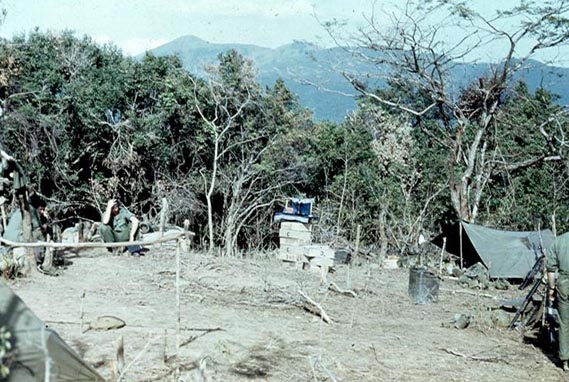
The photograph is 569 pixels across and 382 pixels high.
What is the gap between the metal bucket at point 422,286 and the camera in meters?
10.2

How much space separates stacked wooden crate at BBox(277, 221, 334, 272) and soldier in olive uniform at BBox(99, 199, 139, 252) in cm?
317

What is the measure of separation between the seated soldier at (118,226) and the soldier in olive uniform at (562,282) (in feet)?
22.0

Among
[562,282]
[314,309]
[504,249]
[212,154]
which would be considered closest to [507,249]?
[504,249]

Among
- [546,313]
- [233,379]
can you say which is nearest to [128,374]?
[233,379]

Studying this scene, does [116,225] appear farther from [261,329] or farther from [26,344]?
[26,344]

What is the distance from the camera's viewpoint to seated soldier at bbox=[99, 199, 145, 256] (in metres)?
11.1

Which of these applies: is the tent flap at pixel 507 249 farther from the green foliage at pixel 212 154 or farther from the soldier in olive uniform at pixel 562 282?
the soldier in olive uniform at pixel 562 282

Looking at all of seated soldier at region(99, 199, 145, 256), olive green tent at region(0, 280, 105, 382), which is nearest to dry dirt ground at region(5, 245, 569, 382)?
seated soldier at region(99, 199, 145, 256)

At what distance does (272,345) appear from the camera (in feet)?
22.7

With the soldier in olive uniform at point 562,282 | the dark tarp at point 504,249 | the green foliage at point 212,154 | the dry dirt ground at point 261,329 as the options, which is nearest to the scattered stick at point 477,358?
the dry dirt ground at point 261,329

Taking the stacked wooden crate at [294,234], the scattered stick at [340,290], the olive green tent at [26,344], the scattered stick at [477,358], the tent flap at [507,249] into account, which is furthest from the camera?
the stacked wooden crate at [294,234]

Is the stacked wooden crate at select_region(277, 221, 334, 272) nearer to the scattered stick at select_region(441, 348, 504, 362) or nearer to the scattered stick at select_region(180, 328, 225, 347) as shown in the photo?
the scattered stick at select_region(180, 328, 225, 347)

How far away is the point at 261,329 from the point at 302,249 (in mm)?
5323

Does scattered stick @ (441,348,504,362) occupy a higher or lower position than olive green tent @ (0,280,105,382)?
lower
